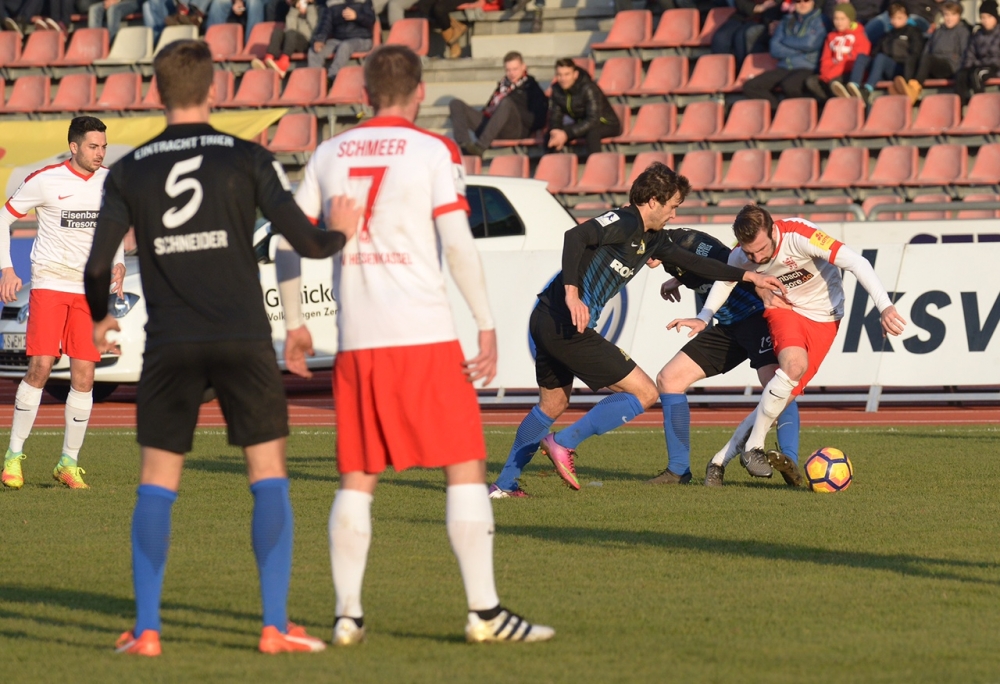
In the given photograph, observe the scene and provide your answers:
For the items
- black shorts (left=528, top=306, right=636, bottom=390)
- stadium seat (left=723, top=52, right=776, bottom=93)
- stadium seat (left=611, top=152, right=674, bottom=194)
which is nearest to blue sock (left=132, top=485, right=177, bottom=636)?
black shorts (left=528, top=306, right=636, bottom=390)

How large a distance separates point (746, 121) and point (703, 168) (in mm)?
1138

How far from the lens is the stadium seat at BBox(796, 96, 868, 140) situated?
822 inches

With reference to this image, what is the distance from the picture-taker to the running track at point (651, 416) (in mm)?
14648

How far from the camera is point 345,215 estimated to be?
17.4 ft

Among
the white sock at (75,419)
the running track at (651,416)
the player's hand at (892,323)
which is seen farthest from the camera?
the running track at (651,416)

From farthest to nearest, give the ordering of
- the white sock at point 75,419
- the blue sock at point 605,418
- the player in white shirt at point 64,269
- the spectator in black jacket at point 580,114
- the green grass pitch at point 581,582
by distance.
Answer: the spectator in black jacket at point 580,114, the white sock at point 75,419, the player in white shirt at point 64,269, the blue sock at point 605,418, the green grass pitch at point 581,582

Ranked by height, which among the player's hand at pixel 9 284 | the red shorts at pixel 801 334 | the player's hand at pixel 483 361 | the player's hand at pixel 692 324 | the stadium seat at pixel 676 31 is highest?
the stadium seat at pixel 676 31

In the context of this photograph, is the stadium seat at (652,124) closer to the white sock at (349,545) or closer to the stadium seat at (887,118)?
the stadium seat at (887,118)

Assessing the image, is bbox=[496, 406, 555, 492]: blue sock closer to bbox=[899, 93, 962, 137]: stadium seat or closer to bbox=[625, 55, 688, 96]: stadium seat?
bbox=[899, 93, 962, 137]: stadium seat

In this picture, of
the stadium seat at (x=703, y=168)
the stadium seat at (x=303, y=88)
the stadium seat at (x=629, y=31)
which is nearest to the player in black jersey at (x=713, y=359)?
the stadium seat at (x=703, y=168)

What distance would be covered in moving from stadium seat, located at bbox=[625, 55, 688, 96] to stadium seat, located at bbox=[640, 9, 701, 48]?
0.43m

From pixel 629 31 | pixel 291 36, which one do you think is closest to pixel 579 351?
pixel 629 31

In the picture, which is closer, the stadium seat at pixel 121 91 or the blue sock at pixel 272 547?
the blue sock at pixel 272 547

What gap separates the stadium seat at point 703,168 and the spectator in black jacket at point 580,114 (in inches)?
48.7
